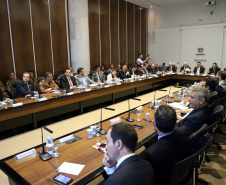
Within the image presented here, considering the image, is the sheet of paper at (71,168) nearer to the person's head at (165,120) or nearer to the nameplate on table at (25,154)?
the nameplate on table at (25,154)

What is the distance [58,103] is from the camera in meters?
4.22

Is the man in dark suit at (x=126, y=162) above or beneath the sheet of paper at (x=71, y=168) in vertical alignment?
above

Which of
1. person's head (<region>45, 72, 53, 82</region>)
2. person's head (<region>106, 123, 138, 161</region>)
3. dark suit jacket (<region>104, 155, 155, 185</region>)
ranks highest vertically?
person's head (<region>45, 72, 53, 82</region>)

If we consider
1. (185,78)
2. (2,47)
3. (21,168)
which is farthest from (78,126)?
(185,78)

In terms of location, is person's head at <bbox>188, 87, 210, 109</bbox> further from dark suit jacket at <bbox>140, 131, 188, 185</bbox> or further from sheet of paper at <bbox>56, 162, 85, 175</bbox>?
sheet of paper at <bbox>56, 162, 85, 175</bbox>

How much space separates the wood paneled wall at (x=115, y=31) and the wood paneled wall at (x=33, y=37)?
61.1 inches

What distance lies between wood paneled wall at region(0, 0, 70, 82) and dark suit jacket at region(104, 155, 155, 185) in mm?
6176

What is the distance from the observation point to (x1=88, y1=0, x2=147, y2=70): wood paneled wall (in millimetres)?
8922

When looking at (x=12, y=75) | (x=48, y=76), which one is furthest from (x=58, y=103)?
(x=12, y=75)

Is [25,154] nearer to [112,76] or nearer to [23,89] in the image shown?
[23,89]

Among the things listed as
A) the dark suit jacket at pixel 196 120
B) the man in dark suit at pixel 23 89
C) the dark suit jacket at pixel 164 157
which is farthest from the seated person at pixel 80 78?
the dark suit jacket at pixel 164 157

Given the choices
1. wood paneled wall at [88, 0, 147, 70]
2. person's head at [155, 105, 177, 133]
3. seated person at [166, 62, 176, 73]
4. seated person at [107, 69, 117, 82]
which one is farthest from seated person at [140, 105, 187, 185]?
seated person at [166, 62, 176, 73]

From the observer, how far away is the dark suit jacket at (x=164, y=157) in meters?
1.34

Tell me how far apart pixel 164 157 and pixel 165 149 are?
0.06 meters
